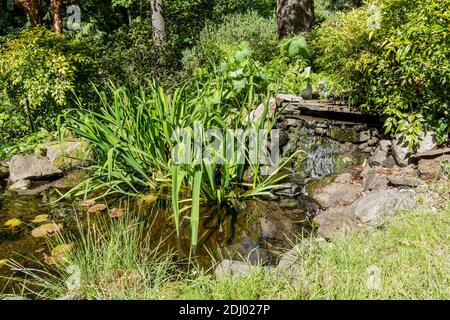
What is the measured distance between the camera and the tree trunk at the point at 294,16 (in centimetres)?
720

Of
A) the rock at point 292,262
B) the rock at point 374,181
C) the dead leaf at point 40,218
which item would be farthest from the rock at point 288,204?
the dead leaf at point 40,218

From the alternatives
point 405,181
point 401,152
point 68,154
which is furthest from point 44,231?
point 401,152

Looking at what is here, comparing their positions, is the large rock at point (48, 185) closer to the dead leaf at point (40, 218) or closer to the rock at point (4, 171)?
the rock at point (4, 171)

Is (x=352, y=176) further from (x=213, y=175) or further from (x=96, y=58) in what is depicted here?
(x=96, y=58)

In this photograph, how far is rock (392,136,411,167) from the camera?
3.84 metres

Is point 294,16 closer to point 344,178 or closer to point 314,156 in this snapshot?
point 314,156

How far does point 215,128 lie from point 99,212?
1325mm

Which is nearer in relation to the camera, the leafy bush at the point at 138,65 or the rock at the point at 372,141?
the rock at the point at 372,141

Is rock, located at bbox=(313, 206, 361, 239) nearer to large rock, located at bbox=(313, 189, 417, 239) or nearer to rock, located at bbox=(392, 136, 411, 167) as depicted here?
large rock, located at bbox=(313, 189, 417, 239)

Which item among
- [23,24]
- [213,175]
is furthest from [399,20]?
[23,24]

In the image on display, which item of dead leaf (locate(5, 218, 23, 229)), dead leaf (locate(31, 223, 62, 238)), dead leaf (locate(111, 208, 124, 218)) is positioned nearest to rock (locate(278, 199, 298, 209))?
dead leaf (locate(111, 208, 124, 218))

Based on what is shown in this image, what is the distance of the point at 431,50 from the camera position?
130 inches

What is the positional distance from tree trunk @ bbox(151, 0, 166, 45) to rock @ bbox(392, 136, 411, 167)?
5735 mm

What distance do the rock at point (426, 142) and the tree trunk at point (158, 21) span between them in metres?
5.95
